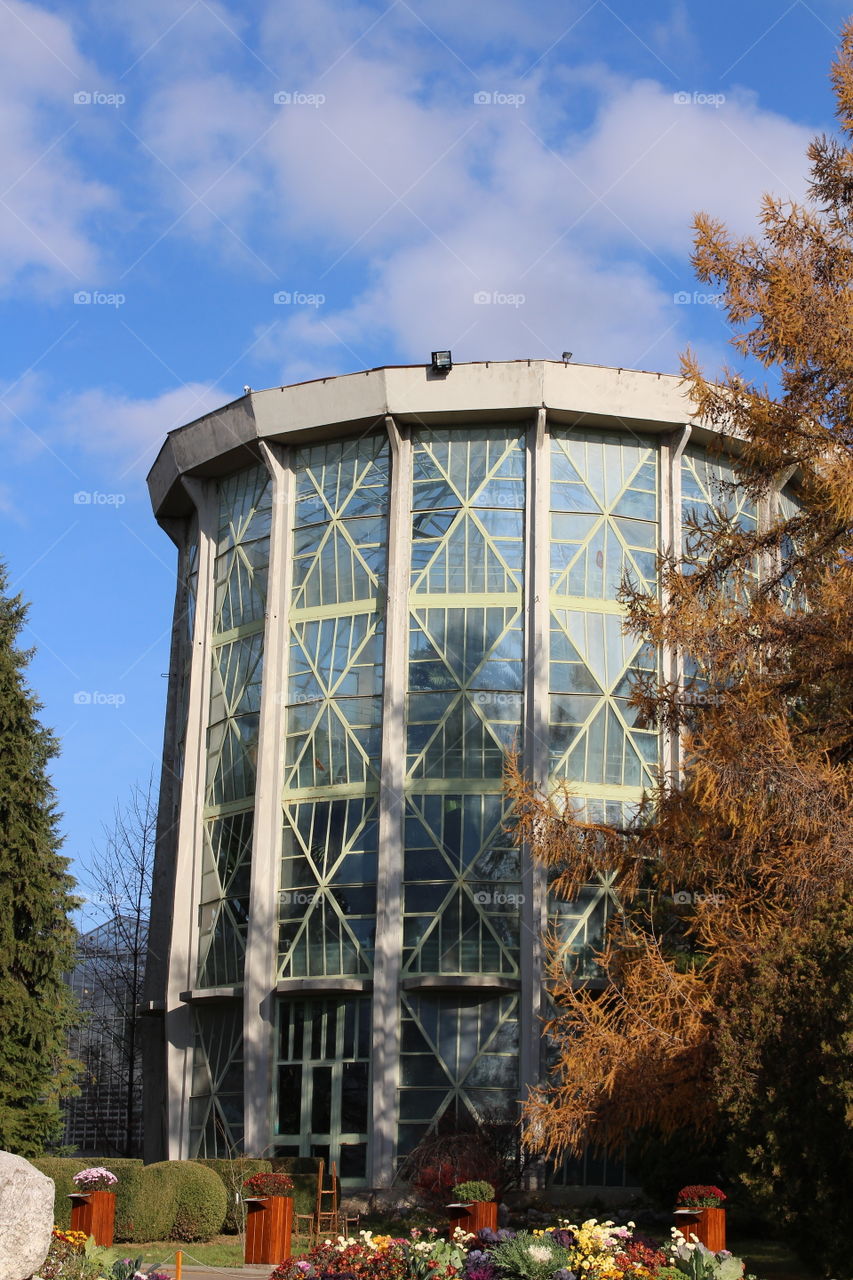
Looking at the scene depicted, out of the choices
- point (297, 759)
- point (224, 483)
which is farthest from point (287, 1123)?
point (224, 483)

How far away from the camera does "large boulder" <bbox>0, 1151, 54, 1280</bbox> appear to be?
10664 millimetres

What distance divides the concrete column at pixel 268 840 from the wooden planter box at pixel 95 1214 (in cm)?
830

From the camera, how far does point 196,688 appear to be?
31875 mm

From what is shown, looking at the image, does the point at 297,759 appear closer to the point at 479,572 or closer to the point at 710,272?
the point at 479,572

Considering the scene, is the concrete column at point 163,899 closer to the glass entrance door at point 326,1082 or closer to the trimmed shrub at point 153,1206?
the glass entrance door at point 326,1082

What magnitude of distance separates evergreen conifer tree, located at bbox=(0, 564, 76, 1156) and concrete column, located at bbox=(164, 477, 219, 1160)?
11.0 ft

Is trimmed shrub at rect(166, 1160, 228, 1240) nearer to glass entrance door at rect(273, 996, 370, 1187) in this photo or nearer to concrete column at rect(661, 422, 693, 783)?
glass entrance door at rect(273, 996, 370, 1187)

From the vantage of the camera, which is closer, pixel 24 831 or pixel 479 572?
pixel 24 831

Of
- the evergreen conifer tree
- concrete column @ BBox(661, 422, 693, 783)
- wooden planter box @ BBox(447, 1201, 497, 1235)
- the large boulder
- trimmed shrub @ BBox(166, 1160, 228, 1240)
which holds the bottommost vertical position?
trimmed shrub @ BBox(166, 1160, 228, 1240)

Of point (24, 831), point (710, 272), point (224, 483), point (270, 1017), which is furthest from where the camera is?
point (224, 483)

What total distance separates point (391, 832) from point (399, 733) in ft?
6.47

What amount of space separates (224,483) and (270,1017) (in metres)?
12.4

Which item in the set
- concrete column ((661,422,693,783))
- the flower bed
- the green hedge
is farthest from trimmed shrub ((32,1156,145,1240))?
concrete column ((661,422,693,783))

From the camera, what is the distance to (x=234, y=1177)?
79.4 ft
